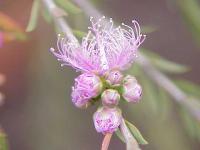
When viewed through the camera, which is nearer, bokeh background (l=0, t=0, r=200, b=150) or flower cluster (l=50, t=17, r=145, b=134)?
flower cluster (l=50, t=17, r=145, b=134)

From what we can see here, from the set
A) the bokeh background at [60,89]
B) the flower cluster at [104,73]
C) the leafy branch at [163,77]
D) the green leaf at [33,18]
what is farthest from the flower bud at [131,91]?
the bokeh background at [60,89]

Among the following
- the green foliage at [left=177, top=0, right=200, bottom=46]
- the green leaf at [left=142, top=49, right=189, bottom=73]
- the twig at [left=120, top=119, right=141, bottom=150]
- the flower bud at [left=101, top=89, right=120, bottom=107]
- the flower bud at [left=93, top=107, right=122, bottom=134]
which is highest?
the green foliage at [left=177, top=0, right=200, bottom=46]

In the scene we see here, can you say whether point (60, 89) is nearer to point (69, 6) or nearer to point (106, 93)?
point (69, 6)

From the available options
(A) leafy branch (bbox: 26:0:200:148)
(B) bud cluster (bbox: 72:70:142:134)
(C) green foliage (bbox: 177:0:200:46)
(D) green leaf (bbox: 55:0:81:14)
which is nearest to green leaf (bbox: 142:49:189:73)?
(A) leafy branch (bbox: 26:0:200:148)

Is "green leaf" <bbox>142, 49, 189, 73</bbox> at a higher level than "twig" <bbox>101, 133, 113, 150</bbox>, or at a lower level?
higher

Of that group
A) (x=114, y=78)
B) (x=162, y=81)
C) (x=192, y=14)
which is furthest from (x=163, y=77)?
(x=114, y=78)

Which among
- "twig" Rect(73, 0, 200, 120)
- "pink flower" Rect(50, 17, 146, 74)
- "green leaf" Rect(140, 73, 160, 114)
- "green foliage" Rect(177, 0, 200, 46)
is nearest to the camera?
"pink flower" Rect(50, 17, 146, 74)

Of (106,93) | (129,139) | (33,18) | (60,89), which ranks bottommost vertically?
(129,139)

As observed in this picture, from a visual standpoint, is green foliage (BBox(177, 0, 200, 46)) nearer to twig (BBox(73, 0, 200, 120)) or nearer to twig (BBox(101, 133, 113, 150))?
twig (BBox(73, 0, 200, 120))
